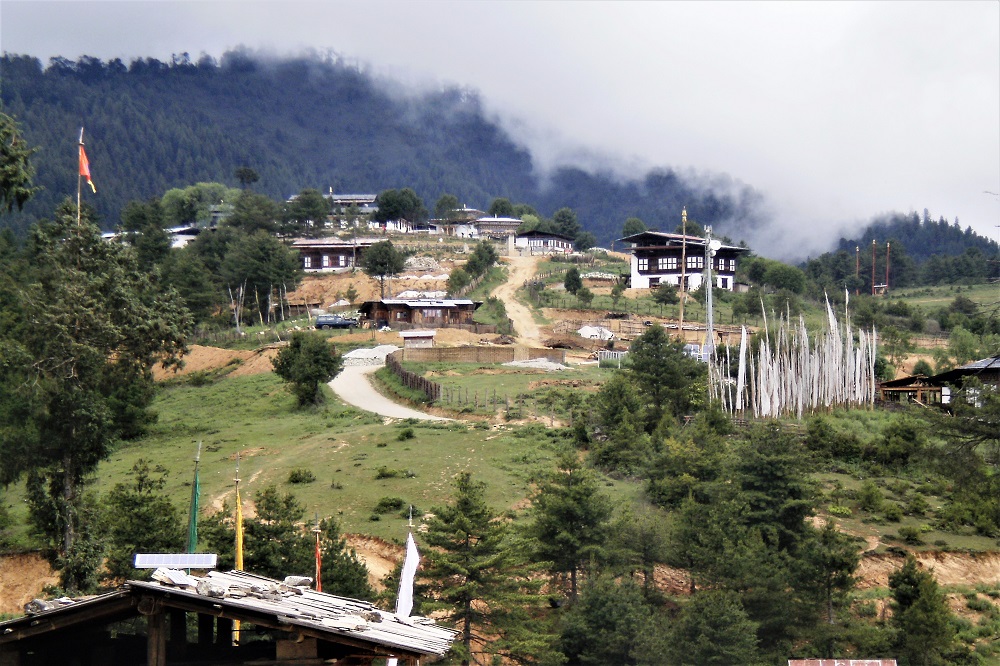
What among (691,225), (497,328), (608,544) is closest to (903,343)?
(497,328)

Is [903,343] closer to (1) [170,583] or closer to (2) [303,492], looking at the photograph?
(2) [303,492]

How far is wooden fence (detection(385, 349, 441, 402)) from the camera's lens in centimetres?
5153

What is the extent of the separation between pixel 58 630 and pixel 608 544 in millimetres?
18658

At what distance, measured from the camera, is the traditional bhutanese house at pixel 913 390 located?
53.3 m

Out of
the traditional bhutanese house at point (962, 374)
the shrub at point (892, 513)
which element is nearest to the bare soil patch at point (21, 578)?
the shrub at point (892, 513)

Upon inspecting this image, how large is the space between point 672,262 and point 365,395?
52.6 meters

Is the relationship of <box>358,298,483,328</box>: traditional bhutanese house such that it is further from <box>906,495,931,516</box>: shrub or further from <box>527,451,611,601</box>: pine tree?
<box>527,451,611,601</box>: pine tree

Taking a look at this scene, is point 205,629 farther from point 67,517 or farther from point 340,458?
point 340,458

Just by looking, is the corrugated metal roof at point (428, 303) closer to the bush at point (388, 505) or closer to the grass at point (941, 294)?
the bush at point (388, 505)

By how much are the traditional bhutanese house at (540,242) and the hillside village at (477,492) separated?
59.6 metres

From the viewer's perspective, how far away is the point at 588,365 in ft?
205

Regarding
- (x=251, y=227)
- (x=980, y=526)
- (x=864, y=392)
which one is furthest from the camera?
(x=251, y=227)

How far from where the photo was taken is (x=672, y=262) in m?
101

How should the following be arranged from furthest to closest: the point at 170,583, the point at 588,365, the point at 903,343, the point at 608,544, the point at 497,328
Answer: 1. the point at 497,328
2. the point at 903,343
3. the point at 588,365
4. the point at 608,544
5. the point at 170,583
